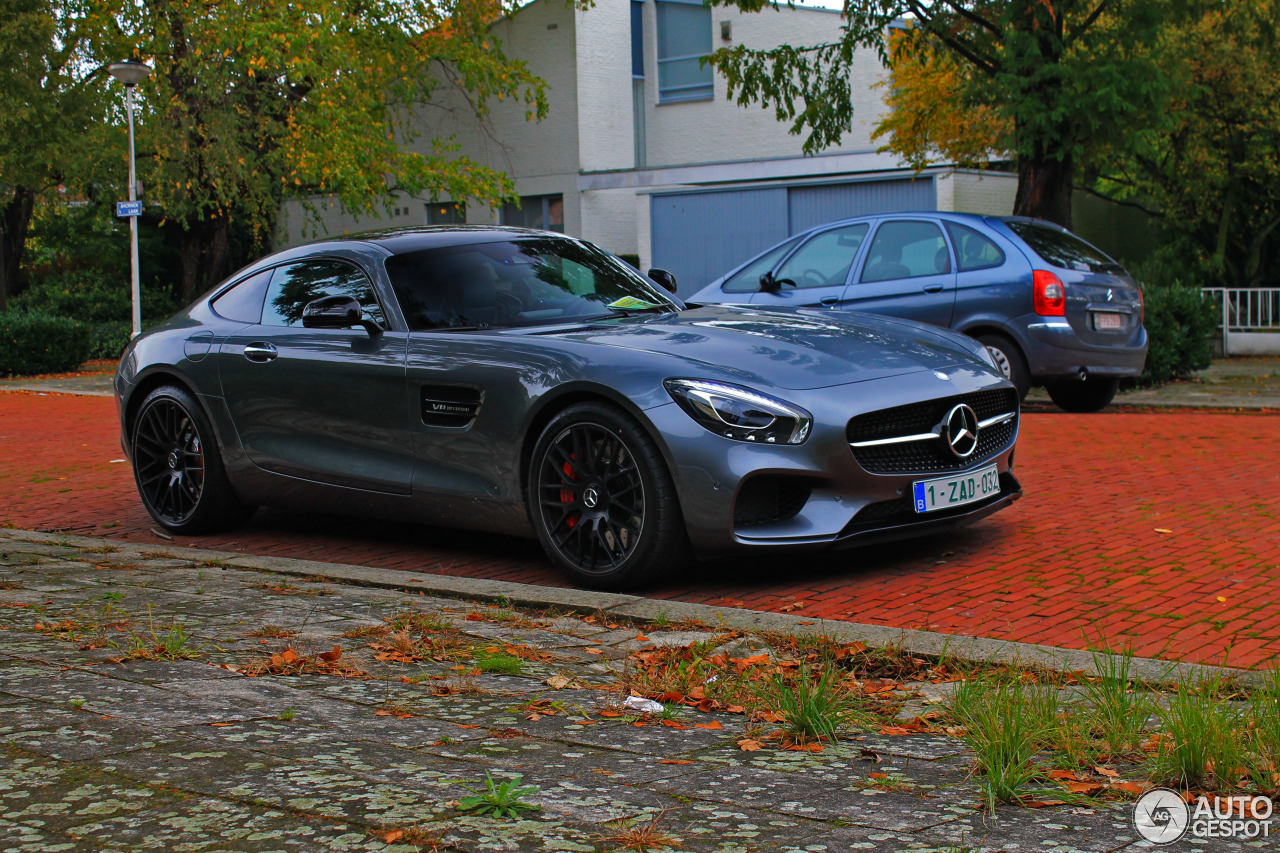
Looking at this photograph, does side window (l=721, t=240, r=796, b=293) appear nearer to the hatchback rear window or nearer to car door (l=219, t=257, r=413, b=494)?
the hatchback rear window

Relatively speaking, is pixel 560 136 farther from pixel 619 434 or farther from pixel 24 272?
pixel 619 434

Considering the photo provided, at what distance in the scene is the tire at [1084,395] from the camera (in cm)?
1168

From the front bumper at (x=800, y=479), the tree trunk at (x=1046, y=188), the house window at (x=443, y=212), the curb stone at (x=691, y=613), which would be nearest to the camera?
the curb stone at (x=691, y=613)

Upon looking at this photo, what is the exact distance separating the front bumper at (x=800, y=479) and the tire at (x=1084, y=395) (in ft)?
22.2

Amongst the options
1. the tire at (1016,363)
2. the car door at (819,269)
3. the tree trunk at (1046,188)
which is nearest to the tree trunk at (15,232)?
the tree trunk at (1046,188)

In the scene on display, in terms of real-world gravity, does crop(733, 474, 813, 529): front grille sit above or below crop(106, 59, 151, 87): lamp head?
below

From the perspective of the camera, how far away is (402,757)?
123 inches

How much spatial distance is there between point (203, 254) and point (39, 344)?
7169 mm

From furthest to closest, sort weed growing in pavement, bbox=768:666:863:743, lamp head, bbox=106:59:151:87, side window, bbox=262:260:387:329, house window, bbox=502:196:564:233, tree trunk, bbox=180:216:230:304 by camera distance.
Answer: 1. house window, bbox=502:196:564:233
2. tree trunk, bbox=180:216:230:304
3. lamp head, bbox=106:59:151:87
4. side window, bbox=262:260:387:329
5. weed growing in pavement, bbox=768:666:863:743

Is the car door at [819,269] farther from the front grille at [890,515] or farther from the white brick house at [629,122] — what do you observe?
the white brick house at [629,122]

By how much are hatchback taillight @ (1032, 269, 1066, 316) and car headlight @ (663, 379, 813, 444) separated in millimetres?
6191

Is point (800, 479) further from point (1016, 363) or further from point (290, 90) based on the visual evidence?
point (290, 90)

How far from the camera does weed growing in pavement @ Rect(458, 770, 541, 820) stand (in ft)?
8.93

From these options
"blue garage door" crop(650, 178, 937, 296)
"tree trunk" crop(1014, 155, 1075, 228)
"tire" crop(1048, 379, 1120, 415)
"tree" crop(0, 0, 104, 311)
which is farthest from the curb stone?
"tree" crop(0, 0, 104, 311)
